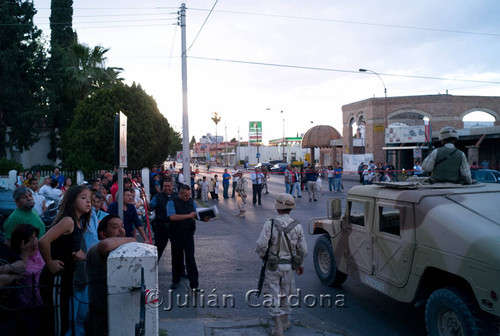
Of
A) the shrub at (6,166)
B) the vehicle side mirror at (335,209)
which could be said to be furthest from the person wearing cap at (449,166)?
the shrub at (6,166)

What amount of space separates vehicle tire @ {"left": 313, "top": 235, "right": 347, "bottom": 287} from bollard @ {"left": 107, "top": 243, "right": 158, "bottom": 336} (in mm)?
3924

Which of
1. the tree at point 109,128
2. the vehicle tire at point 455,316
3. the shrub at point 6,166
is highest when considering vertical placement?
the tree at point 109,128

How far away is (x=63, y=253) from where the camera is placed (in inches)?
149

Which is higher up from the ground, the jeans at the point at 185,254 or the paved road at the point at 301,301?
the jeans at the point at 185,254

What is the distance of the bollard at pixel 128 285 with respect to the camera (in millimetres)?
3020

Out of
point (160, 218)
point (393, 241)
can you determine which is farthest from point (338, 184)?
point (393, 241)

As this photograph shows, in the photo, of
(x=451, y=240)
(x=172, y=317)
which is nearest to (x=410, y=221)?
(x=451, y=240)

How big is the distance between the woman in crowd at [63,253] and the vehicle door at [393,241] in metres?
3.44

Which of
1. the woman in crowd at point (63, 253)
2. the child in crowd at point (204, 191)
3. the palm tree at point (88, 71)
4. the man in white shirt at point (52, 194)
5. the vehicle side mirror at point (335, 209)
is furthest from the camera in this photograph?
the palm tree at point (88, 71)

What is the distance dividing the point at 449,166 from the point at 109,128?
18.9 metres

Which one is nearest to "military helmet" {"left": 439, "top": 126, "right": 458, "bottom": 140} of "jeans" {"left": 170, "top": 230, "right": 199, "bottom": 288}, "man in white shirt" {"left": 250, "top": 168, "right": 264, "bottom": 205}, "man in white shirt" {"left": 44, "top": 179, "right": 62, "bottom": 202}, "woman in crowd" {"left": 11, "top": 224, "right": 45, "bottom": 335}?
"jeans" {"left": 170, "top": 230, "right": 199, "bottom": 288}

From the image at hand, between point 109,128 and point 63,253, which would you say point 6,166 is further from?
point 63,253

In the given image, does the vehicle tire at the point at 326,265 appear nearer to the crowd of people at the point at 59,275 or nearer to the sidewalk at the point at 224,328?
the sidewalk at the point at 224,328

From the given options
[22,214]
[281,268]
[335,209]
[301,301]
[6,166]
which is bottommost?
[301,301]
